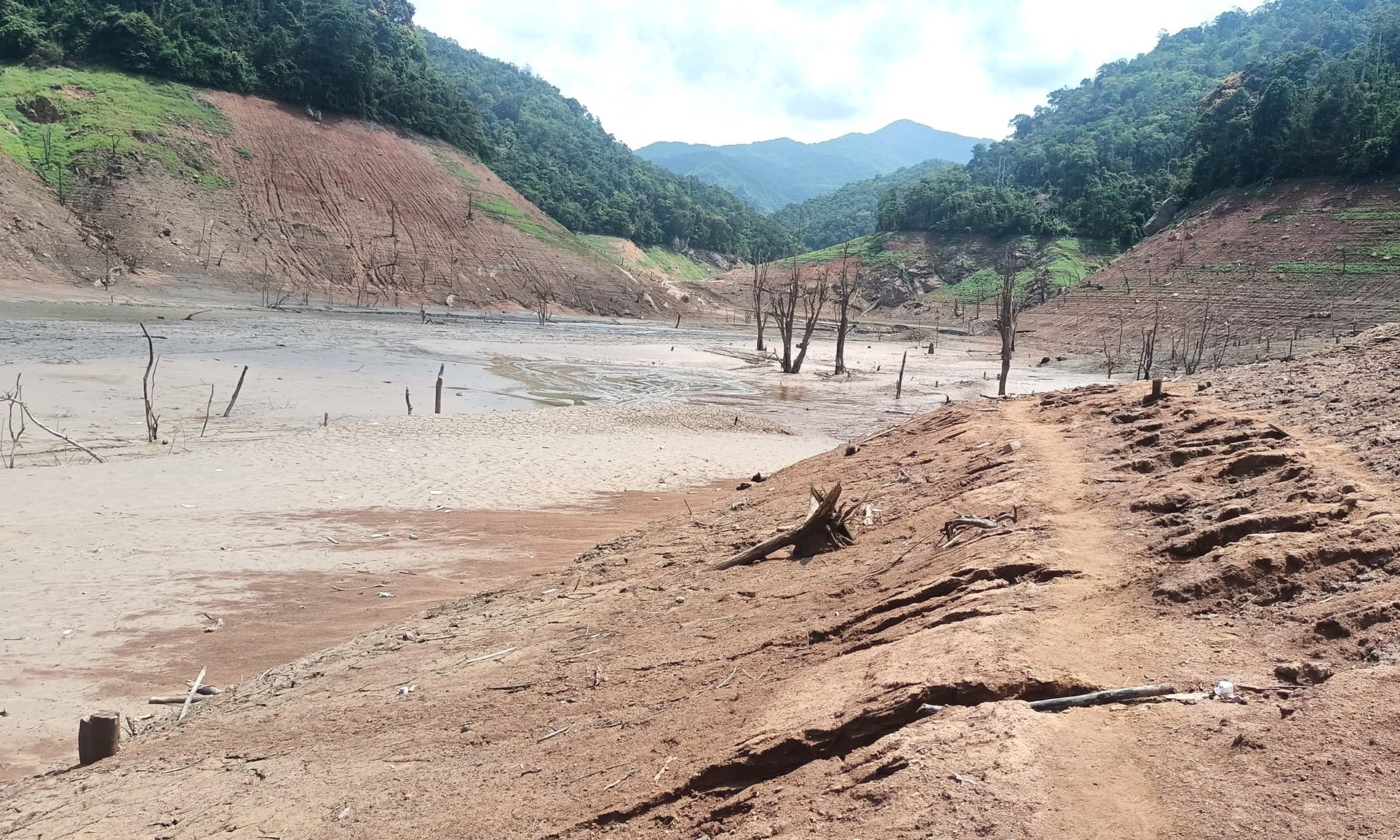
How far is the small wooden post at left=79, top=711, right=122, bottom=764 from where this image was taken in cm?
526

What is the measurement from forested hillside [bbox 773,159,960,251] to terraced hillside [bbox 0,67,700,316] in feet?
207

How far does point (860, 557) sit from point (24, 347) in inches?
1102

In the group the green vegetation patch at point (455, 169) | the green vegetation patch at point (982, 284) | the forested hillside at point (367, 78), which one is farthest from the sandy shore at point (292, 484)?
the green vegetation patch at point (982, 284)

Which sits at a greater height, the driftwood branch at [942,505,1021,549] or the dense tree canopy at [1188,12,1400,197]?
the dense tree canopy at [1188,12,1400,197]

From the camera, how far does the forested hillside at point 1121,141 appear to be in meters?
77.2

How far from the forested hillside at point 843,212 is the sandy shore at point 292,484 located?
327 ft

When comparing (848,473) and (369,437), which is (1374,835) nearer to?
(848,473)

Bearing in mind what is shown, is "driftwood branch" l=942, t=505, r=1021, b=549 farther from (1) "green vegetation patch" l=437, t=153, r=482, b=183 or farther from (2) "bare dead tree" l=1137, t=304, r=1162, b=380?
(1) "green vegetation patch" l=437, t=153, r=482, b=183

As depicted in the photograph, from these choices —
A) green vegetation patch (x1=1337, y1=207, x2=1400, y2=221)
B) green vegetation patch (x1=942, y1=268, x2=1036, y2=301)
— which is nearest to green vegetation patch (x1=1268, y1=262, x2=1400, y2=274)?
green vegetation patch (x1=1337, y1=207, x2=1400, y2=221)

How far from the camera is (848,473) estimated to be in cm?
988

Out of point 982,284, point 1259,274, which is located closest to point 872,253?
point 982,284

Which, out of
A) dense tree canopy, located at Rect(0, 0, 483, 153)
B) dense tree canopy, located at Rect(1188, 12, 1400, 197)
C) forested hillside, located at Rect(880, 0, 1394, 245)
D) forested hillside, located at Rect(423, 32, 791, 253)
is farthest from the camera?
forested hillside, located at Rect(423, 32, 791, 253)

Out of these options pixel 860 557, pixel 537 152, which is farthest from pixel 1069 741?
pixel 537 152

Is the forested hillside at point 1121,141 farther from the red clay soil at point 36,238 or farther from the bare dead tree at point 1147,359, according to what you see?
the red clay soil at point 36,238
